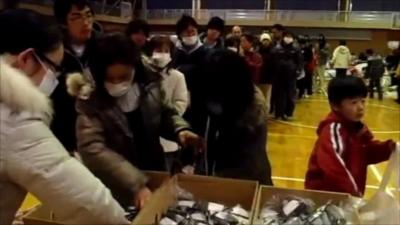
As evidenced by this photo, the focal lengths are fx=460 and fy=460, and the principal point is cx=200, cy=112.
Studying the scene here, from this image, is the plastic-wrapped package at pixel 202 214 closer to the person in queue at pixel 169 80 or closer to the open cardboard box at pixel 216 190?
the open cardboard box at pixel 216 190

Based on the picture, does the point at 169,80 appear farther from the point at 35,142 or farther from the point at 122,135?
the point at 35,142

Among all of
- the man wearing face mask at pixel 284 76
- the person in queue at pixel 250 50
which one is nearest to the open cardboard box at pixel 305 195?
the person in queue at pixel 250 50

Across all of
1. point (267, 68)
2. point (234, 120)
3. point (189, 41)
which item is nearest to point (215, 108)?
point (234, 120)

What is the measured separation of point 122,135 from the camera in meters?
1.62

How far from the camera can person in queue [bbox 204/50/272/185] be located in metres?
1.74

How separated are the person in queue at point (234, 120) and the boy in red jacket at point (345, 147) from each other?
231mm

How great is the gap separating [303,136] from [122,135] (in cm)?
458

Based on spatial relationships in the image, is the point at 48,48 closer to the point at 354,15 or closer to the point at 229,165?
the point at 229,165

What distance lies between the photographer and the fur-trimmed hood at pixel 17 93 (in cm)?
103

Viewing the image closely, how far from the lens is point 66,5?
231cm

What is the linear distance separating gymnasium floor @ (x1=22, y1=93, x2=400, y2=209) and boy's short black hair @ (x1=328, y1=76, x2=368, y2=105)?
997 millimetres

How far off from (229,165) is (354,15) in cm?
1651

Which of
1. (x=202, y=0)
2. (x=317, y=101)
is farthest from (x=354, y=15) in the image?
(x=317, y=101)

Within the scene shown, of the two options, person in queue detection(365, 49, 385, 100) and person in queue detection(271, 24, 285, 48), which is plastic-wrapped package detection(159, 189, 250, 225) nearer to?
person in queue detection(271, 24, 285, 48)
